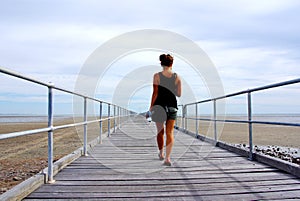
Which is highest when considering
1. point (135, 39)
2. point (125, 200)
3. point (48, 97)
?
point (135, 39)

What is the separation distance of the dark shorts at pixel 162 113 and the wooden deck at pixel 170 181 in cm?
62

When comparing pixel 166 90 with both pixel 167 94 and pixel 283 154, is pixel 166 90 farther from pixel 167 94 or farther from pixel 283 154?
pixel 283 154

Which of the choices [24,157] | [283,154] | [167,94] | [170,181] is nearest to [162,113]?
[167,94]

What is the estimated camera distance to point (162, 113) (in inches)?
177

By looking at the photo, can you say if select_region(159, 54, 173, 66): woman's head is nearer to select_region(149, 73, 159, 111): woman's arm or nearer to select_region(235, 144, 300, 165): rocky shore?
select_region(149, 73, 159, 111): woman's arm

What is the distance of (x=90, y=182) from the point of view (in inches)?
133

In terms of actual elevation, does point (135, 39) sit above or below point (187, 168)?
above

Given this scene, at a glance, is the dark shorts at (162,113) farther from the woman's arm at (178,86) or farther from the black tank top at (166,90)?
the woman's arm at (178,86)

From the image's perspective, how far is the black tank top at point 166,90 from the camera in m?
4.51

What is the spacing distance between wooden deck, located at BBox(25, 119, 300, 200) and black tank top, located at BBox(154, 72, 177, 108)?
2.75 ft

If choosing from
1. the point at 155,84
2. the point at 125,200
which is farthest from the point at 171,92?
the point at 125,200

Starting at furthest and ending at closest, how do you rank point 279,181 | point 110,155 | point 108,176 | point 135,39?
point 135,39 → point 110,155 → point 108,176 → point 279,181

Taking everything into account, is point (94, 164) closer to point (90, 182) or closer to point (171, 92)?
point (90, 182)

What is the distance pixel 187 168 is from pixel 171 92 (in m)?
1.02
